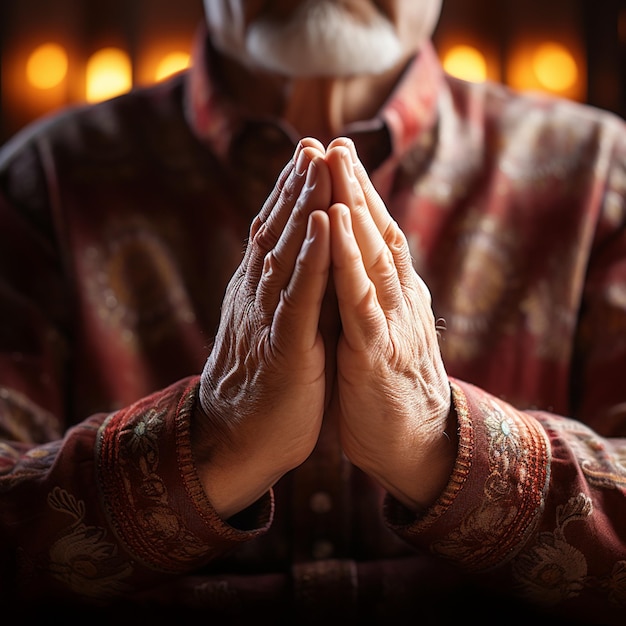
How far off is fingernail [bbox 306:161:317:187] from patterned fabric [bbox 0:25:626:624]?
0.72ft

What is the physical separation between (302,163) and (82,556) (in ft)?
1.28

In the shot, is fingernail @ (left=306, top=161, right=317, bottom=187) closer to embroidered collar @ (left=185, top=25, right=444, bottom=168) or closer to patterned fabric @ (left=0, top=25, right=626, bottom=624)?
patterned fabric @ (left=0, top=25, right=626, bottom=624)

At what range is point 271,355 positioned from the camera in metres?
0.71

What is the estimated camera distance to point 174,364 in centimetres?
111

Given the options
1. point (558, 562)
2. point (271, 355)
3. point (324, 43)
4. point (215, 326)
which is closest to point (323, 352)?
point (271, 355)

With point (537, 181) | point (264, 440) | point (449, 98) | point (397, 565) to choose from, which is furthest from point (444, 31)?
point (264, 440)

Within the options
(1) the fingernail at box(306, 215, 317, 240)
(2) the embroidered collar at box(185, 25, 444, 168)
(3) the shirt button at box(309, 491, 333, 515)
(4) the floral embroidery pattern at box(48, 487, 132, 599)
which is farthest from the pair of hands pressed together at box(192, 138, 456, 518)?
(2) the embroidered collar at box(185, 25, 444, 168)

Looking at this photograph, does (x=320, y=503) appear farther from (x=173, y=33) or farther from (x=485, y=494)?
(x=173, y=33)

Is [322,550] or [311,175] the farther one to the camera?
[322,550]

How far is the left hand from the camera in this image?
689mm

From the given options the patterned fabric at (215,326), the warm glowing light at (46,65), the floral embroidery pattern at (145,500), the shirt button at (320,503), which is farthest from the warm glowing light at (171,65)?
the floral embroidery pattern at (145,500)

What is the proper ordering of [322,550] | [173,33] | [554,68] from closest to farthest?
1. [322,550]
2. [554,68]
3. [173,33]

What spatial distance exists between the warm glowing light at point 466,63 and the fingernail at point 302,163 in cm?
128

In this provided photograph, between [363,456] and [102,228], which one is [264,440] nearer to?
[363,456]
